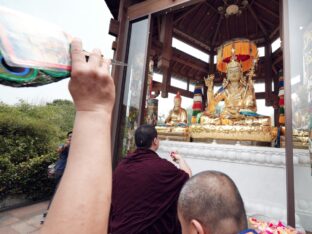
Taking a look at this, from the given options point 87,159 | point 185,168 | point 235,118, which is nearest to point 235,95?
point 235,118

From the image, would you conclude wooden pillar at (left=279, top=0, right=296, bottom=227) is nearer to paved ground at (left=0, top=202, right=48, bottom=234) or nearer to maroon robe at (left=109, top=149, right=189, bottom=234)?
maroon robe at (left=109, top=149, right=189, bottom=234)

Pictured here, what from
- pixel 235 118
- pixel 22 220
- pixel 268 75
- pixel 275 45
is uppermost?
pixel 275 45

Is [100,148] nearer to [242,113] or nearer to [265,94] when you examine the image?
[242,113]

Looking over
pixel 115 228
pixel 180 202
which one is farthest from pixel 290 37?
pixel 115 228

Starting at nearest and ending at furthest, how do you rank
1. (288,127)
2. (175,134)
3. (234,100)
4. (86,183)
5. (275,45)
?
(86,183)
(288,127)
(175,134)
(234,100)
(275,45)

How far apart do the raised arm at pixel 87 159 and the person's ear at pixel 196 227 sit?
436 mm

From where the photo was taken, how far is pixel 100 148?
50cm

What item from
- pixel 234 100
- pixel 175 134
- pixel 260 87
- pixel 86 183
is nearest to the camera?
pixel 86 183

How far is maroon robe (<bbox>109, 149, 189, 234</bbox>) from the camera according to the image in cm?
152

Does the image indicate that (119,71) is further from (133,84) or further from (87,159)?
(87,159)

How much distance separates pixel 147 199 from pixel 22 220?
2895 mm

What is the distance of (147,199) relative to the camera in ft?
5.08

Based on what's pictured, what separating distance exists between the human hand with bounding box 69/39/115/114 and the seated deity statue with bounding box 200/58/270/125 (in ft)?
11.5

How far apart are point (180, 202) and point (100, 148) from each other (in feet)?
1.76
